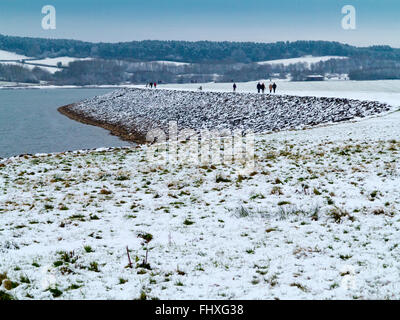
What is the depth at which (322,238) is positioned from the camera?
8258mm

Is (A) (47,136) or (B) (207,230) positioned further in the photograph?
A: (A) (47,136)

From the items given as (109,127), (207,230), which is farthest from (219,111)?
(207,230)

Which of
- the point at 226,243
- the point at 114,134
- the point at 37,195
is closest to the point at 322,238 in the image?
the point at 226,243

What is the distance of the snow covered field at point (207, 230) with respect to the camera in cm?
637

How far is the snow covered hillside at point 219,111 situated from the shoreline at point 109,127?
26.3 inches

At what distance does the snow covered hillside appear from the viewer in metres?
34.8

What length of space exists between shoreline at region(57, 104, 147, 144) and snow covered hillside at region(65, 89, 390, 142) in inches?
26.3

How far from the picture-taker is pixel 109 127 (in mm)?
51594

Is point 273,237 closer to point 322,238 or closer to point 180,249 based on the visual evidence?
point 322,238

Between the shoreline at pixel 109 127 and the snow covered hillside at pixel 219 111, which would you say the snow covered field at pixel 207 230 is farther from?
the shoreline at pixel 109 127

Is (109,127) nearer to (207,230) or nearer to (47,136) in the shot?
(47,136)

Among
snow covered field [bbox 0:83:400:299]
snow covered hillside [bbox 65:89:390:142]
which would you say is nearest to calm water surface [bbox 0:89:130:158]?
snow covered hillside [bbox 65:89:390:142]

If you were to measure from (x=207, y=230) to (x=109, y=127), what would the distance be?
148ft

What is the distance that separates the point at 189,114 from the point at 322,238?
43493 millimetres
